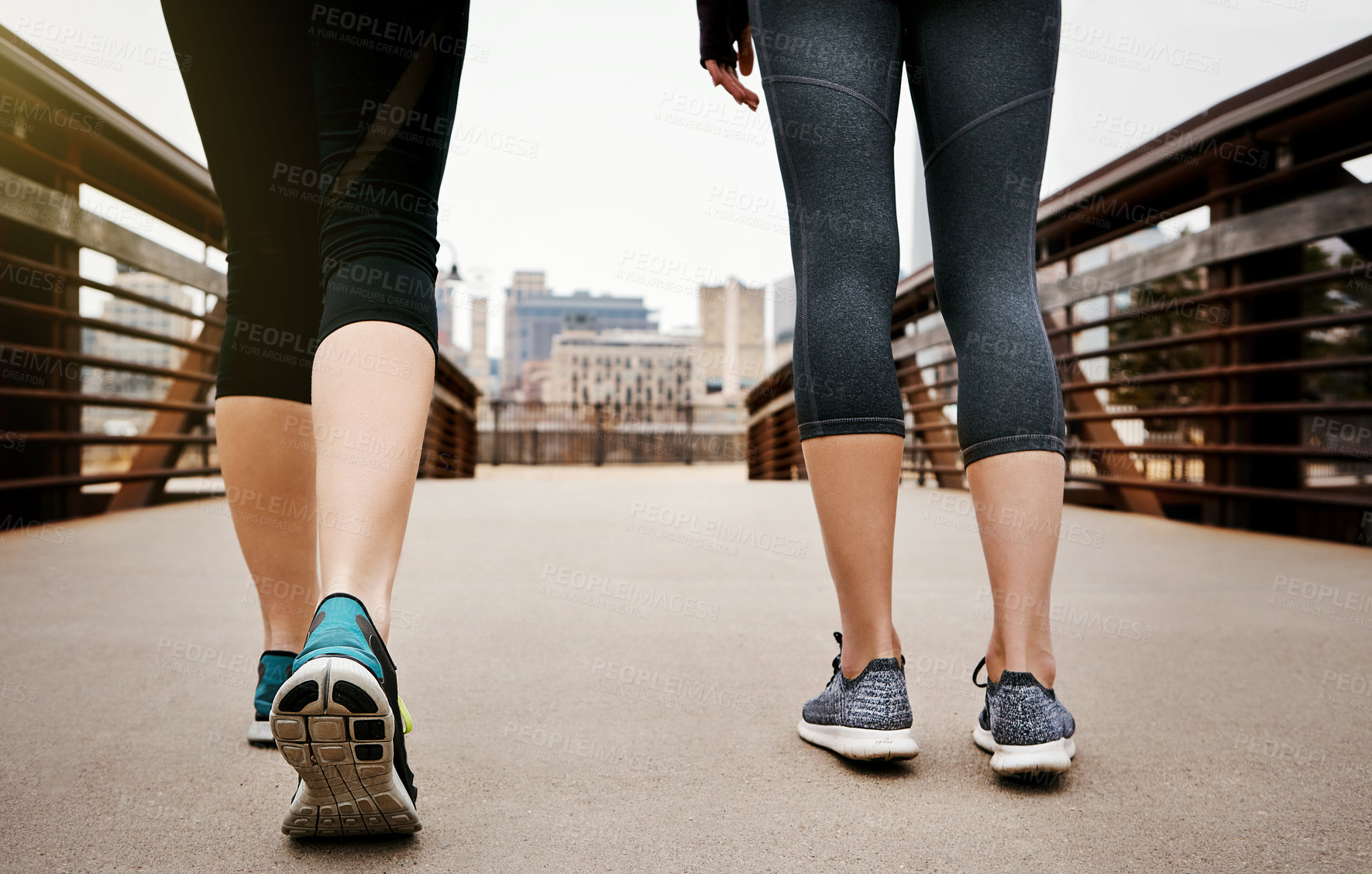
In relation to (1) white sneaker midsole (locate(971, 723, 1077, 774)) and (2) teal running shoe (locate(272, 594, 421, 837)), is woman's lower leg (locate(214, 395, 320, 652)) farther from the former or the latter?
(1) white sneaker midsole (locate(971, 723, 1077, 774))

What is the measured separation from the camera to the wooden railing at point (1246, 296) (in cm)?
320

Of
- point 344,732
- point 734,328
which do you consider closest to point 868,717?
point 344,732

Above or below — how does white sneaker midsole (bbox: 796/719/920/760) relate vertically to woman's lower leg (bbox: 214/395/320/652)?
below

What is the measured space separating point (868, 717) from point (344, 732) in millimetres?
589

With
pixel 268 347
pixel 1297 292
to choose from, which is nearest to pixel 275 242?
pixel 268 347

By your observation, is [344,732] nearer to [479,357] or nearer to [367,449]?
[367,449]

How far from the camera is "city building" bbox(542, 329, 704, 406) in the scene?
268ft

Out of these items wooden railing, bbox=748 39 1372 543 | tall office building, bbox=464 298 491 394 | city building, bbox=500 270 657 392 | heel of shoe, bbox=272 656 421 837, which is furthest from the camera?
city building, bbox=500 270 657 392

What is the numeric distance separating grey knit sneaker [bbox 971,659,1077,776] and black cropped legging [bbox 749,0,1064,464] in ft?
0.94

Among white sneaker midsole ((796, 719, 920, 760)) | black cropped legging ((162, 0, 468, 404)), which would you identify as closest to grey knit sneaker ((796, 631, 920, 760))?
white sneaker midsole ((796, 719, 920, 760))

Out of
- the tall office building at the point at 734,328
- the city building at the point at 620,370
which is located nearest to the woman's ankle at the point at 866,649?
the tall office building at the point at 734,328

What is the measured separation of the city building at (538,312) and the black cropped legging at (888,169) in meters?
130

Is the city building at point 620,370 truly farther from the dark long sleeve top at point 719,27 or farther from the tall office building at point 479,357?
the dark long sleeve top at point 719,27

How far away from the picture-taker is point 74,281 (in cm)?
356
